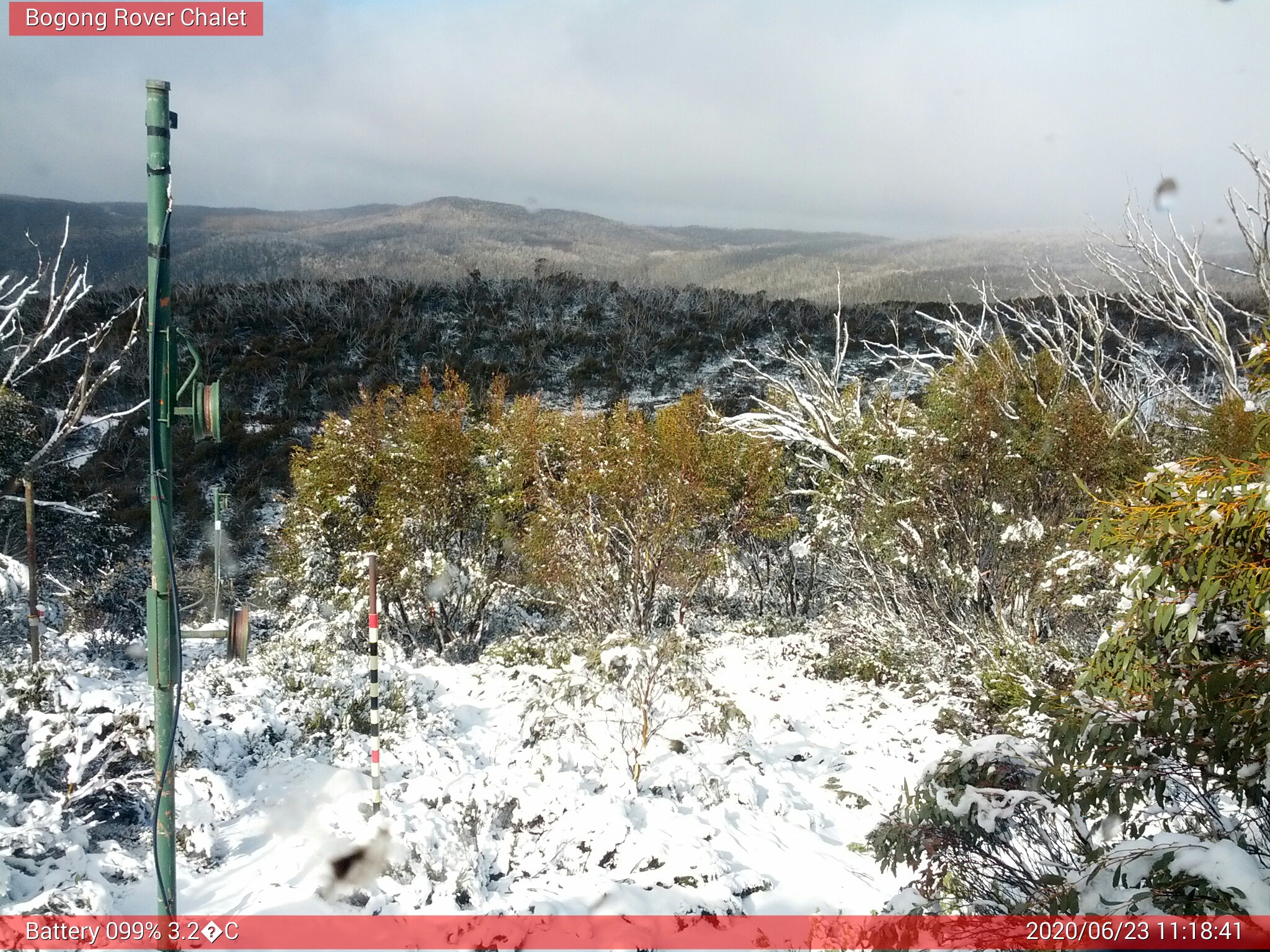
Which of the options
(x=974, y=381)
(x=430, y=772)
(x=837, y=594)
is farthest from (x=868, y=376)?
(x=430, y=772)

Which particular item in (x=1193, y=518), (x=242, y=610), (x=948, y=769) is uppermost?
(x=1193, y=518)

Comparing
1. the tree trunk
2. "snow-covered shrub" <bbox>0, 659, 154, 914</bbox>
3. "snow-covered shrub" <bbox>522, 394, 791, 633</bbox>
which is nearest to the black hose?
"snow-covered shrub" <bbox>0, 659, 154, 914</bbox>

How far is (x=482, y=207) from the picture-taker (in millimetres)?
61125

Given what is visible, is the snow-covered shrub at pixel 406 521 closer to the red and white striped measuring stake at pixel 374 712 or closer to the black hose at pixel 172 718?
the red and white striped measuring stake at pixel 374 712

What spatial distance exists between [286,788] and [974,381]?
7.58m

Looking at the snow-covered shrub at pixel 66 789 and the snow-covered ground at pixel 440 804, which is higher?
the snow-covered shrub at pixel 66 789

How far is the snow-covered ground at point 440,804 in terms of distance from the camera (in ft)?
13.3

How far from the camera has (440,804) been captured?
5.09 metres

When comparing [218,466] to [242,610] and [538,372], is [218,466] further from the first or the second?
[242,610]

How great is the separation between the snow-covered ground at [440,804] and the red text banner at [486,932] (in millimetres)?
111

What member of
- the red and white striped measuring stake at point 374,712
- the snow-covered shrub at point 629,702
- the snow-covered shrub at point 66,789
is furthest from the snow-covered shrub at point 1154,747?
the snow-covered shrub at point 66,789

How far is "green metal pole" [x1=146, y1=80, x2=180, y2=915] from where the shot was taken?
2586mm

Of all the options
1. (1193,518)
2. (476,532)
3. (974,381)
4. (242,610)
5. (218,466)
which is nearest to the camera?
(1193,518)

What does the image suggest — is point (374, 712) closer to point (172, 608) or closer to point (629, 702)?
point (629, 702)
